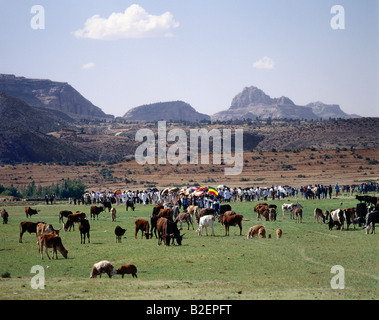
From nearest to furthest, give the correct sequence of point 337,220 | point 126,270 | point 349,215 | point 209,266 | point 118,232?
1. point 126,270
2. point 209,266
3. point 118,232
4. point 337,220
5. point 349,215

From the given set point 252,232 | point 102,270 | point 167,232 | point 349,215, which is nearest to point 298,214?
point 349,215

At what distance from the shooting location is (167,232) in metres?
27.4

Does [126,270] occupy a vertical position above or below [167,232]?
above

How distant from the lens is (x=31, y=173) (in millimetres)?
108812

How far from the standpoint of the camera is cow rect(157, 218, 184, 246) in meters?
27.0

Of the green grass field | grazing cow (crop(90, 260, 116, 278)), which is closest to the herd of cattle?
grazing cow (crop(90, 260, 116, 278))

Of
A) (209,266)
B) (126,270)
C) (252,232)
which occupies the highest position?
(126,270)

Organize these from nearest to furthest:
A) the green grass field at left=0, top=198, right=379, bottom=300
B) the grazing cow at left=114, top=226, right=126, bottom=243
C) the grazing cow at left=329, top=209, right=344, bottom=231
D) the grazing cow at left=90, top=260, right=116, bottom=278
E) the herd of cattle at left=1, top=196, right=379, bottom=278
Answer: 1. the green grass field at left=0, top=198, right=379, bottom=300
2. the grazing cow at left=90, top=260, right=116, bottom=278
3. the herd of cattle at left=1, top=196, right=379, bottom=278
4. the grazing cow at left=114, top=226, right=126, bottom=243
5. the grazing cow at left=329, top=209, right=344, bottom=231

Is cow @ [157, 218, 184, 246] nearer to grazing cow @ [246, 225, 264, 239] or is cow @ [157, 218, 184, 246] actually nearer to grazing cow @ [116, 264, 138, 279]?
grazing cow @ [246, 225, 264, 239]

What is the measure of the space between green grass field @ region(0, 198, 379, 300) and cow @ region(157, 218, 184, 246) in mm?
489

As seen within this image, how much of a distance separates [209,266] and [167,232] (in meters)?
6.56

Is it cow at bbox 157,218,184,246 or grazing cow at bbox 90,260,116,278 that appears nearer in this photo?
grazing cow at bbox 90,260,116,278

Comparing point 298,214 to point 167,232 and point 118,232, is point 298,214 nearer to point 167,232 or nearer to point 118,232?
point 167,232

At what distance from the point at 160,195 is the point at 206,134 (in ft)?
359
